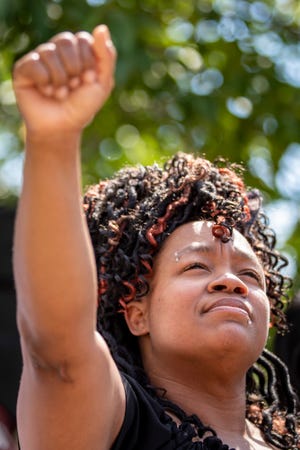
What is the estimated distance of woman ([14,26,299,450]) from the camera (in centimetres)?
219

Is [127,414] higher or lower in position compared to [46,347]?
lower

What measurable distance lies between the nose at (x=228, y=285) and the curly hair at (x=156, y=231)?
148 millimetres

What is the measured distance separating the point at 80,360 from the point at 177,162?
3.08 ft

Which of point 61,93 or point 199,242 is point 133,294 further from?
point 61,93

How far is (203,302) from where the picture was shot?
2.73 metres

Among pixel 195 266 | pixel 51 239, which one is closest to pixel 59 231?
pixel 51 239

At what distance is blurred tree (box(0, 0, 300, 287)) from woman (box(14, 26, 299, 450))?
2.67 metres

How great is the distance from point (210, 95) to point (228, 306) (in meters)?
3.43

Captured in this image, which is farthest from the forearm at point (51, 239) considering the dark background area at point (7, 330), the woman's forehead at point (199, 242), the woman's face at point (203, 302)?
the dark background area at point (7, 330)

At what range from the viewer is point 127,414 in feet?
8.23

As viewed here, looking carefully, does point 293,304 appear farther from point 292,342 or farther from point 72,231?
point 72,231

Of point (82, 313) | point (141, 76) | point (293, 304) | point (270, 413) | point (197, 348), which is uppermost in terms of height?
point (82, 313)

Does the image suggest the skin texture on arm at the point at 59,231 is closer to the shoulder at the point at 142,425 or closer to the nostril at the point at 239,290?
the shoulder at the point at 142,425

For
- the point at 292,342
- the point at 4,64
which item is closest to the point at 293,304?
the point at 292,342
